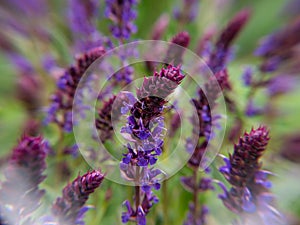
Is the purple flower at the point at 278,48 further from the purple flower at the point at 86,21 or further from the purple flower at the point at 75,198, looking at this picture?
the purple flower at the point at 75,198

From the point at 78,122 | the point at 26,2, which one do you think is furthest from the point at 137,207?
the point at 26,2

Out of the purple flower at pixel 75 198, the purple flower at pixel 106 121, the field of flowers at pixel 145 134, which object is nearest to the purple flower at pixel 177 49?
the field of flowers at pixel 145 134

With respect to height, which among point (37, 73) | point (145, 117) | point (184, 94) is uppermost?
point (37, 73)

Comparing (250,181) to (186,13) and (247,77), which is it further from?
(186,13)

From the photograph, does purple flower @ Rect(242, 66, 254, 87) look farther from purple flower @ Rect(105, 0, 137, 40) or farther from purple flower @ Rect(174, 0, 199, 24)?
purple flower @ Rect(105, 0, 137, 40)

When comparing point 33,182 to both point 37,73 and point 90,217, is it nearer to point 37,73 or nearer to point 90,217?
point 90,217

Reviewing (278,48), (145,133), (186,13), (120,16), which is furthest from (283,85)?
(145,133)
